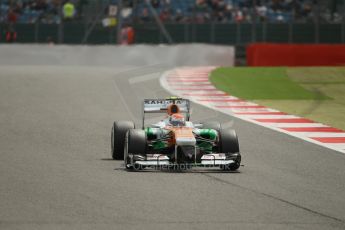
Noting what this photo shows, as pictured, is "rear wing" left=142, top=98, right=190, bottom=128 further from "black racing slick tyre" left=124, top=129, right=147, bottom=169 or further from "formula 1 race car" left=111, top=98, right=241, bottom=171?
"black racing slick tyre" left=124, top=129, right=147, bottom=169

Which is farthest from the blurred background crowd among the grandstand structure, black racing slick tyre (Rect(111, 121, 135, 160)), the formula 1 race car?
the formula 1 race car

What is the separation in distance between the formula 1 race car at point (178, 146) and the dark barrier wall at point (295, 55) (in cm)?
2089

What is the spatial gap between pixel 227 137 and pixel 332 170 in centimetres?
113

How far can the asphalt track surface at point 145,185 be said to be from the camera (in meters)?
7.64

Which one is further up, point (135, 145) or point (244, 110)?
point (135, 145)

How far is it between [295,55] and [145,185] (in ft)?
77.3

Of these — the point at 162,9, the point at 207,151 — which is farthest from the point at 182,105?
the point at 162,9

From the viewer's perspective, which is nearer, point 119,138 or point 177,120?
point 177,120

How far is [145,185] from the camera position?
31.2 ft

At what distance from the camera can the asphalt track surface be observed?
7641mm

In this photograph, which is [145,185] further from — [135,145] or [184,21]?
[184,21]

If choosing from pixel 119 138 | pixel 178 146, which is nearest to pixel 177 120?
pixel 178 146

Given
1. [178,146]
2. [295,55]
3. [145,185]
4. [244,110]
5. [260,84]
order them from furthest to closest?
[295,55] → [260,84] → [244,110] → [178,146] → [145,185]

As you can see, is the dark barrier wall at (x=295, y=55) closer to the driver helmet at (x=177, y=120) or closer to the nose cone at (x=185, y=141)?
the driver helmet at (x=177, y=120)
